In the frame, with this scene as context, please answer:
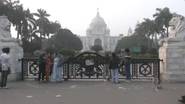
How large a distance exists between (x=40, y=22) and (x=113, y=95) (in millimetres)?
81014

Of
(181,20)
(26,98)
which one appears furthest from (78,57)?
(26,98)

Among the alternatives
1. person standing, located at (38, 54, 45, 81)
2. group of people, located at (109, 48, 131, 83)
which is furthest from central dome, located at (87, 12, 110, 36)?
person standing, located at (38, 54, 45, 81)

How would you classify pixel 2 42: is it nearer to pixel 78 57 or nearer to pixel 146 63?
pixel 78 57

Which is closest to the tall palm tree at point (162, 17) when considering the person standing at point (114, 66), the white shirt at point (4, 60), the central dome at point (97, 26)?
the person standing at point (114, 66)

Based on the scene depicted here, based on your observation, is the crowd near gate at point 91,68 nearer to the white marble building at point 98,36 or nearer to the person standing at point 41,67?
the person standing at point 41,67

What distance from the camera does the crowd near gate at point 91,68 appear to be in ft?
69.9

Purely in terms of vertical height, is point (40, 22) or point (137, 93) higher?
point (40, 22)

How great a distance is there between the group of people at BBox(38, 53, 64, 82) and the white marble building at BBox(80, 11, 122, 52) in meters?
137

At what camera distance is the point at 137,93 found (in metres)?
15.0

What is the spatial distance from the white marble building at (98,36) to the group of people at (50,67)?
137m

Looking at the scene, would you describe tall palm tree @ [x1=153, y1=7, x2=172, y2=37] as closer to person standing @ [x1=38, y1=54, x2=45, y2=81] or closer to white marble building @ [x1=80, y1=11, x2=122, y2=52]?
person standing @ [x1=38, y1=54, x2=45, y2=81]

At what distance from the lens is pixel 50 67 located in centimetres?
2031

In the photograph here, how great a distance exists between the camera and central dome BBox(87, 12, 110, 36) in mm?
160000

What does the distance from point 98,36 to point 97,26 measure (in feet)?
13.5
